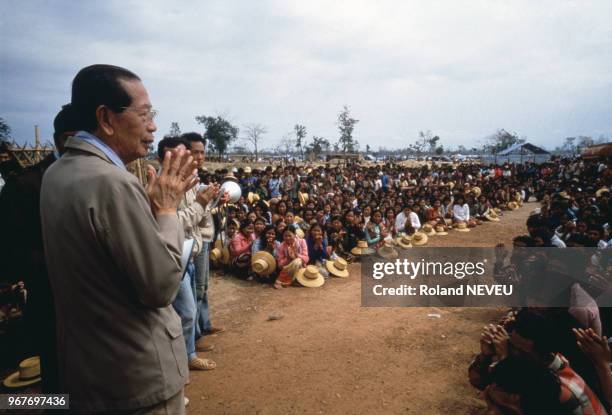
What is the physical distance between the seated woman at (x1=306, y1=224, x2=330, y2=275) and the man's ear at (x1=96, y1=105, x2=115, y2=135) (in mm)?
6152

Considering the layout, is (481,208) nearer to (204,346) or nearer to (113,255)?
(204,346)

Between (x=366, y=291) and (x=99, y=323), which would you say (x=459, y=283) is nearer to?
(x=366, y=291)

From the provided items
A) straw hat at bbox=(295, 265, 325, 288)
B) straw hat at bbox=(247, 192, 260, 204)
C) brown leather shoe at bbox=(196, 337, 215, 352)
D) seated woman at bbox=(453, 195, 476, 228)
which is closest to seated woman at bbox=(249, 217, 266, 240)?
straw hat at bbox=(295, 265, 325, 288)

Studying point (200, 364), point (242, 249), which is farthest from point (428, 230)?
point (200, 364)

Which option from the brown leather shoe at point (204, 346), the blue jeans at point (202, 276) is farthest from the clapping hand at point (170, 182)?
the brown leather shoe at point (204, 346)

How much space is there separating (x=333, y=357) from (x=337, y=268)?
3.08 meters

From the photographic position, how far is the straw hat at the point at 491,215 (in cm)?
1286

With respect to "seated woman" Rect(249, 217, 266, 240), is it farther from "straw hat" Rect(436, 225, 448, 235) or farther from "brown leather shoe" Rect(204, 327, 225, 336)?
"straw hat" Rect(436, 225, 448, 235)

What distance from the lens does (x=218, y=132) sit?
38.5 metres

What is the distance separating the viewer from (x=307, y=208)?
9.42 m

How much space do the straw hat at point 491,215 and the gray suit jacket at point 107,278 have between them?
13.6 meters

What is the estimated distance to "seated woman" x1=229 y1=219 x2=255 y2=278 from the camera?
6.57 meters

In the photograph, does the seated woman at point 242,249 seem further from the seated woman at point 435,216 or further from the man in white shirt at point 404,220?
the seated woman at point 435,216

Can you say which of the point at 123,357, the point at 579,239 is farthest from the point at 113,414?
the point at 579,239
